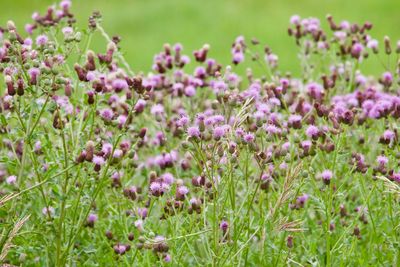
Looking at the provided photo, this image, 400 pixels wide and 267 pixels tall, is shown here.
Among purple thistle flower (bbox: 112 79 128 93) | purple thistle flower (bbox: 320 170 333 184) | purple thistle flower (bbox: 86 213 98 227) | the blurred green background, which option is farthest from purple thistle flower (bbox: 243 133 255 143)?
the blurred green background

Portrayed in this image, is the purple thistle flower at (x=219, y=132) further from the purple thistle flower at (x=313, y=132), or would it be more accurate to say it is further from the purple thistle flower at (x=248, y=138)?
the purple thistle flower at (x=313, y=132)

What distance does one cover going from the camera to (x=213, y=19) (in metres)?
10.6

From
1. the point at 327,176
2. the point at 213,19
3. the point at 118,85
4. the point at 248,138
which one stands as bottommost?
the point at 327,176

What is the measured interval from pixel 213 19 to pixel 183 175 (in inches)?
294

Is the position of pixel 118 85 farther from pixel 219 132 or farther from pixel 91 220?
pixel 219 132

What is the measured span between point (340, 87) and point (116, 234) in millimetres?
1569

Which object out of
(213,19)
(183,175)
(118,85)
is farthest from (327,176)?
(213,19)

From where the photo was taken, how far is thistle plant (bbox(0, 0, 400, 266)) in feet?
8.09

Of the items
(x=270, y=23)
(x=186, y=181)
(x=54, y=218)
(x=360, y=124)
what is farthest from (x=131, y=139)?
(x=270, y=23)

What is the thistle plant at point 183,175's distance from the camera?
2465mm

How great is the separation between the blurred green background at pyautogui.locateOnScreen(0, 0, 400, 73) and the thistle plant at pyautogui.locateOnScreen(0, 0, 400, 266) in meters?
5.91

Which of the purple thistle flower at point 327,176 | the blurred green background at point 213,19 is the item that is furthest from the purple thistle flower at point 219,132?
the blurred green background at point 213,19

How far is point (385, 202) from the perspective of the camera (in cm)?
293

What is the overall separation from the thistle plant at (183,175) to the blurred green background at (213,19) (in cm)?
591
